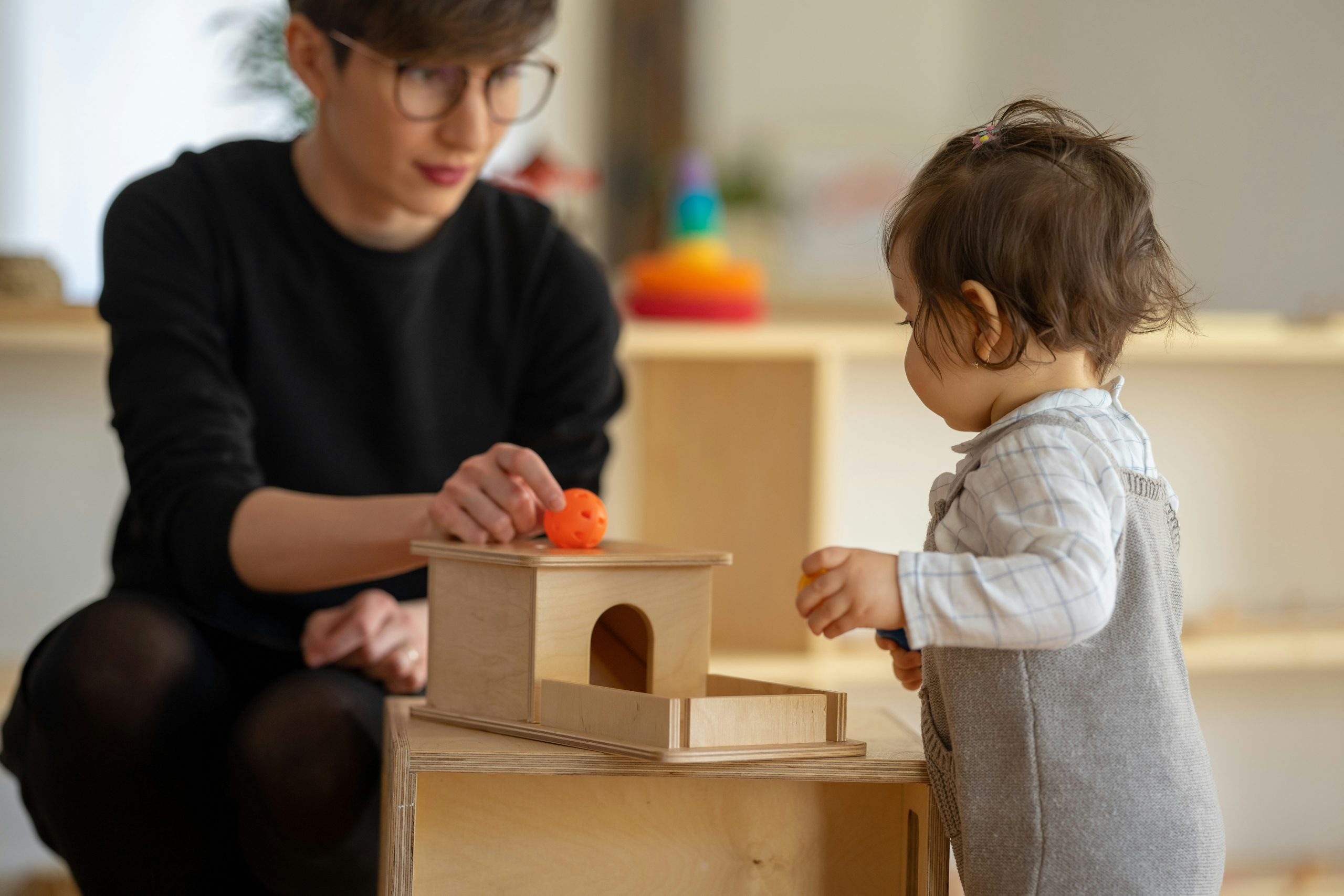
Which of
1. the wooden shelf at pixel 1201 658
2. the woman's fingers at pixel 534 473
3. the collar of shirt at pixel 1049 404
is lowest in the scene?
the wooden shelf at pixel 1201 658

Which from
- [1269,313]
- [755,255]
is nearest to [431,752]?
[755,255]

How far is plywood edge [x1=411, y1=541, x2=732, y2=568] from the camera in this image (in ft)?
2.82

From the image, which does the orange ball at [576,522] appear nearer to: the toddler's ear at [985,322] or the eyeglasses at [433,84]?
the toddler's ear at [985,322]

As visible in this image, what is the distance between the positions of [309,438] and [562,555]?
1.76 ft

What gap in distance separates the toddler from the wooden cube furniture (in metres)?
0.08

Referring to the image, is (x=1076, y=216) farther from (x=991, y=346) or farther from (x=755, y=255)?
(x=755, y=255)

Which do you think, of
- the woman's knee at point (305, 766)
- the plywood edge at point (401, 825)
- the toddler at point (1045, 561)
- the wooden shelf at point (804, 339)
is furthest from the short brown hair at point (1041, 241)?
the wooden shelf at point (804, 339)

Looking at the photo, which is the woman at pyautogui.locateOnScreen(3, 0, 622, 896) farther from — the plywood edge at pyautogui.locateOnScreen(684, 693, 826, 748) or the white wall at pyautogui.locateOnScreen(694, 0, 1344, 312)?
the white wall at pyautogui.locateOnScreen(694, 0, 1344, 312)

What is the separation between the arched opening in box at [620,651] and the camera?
0.98m

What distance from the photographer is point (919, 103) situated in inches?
101

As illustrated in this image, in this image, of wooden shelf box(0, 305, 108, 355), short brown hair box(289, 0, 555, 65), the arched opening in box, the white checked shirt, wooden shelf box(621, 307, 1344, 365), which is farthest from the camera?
wooden shelf box(621, 307, 1344, 365)

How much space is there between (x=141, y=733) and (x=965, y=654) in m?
→ 0.68

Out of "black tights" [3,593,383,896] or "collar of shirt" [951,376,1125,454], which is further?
"black tights" [3,593,383,896]

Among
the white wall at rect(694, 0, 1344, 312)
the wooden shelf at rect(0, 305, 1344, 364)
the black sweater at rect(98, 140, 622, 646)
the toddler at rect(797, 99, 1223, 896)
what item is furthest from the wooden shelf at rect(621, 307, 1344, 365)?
the toddler at rect(797, 99, 1223, 896)
